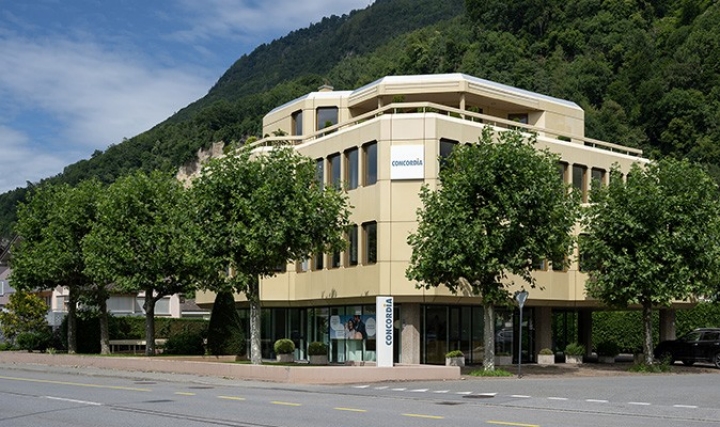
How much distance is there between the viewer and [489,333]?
34594 mm

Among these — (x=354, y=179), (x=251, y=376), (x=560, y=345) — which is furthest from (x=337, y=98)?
(x=251, y=376)

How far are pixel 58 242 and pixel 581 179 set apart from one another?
26.3m

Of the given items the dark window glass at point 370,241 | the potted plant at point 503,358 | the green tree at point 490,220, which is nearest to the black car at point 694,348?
the potted plant at point 503,358

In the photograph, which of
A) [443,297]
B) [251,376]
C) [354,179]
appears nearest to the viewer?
[251,376]

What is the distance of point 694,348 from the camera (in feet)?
137

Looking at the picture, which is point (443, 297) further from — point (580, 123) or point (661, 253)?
point (580, 123)

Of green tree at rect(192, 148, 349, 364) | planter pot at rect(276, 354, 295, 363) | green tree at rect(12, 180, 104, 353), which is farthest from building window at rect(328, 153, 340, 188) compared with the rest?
green tree at rect(12, 180, 104, 353)

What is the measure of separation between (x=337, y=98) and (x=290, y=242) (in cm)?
1584

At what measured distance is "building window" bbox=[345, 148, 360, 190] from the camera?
1607 inches

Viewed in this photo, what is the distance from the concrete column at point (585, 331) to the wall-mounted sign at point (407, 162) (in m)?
15.8

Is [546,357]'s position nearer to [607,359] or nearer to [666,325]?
[607,359]

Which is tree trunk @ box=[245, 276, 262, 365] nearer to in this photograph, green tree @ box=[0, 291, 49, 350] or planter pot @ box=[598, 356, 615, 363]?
planter pot @ box=[598, 356, 615, 363]

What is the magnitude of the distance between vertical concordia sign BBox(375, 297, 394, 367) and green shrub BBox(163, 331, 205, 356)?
16.4m

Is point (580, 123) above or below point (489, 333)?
above
